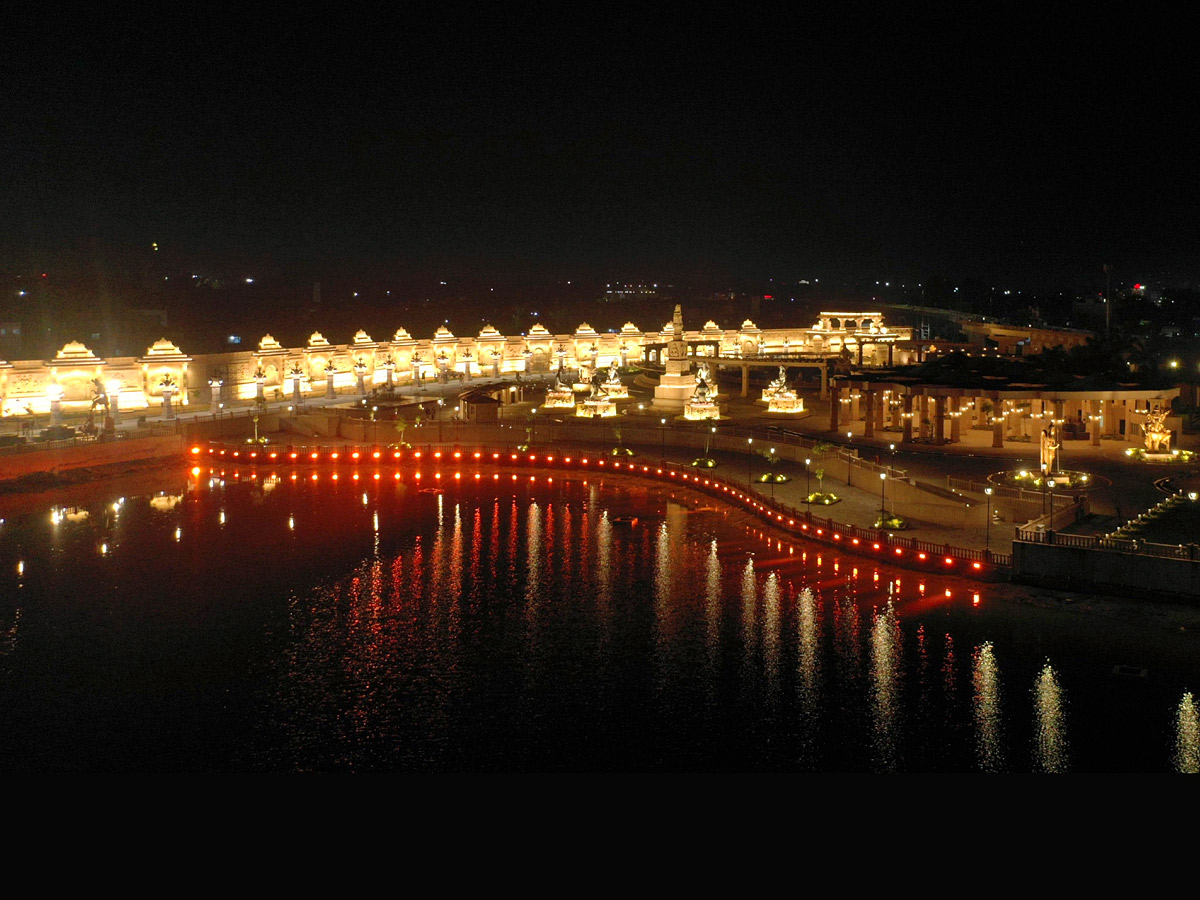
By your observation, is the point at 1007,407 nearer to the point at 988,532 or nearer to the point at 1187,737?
the point at 988,532

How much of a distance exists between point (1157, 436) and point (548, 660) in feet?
75.9

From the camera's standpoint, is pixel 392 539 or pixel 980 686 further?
pixel 392 539

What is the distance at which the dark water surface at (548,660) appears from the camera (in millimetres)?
16047

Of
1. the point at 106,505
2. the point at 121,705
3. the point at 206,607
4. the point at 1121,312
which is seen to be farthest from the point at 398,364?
the point at 1121,312

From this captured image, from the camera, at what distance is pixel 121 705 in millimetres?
17781

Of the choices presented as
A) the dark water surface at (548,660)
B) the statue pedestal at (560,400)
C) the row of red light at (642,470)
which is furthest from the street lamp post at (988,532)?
the statue pedestal at (560,400)

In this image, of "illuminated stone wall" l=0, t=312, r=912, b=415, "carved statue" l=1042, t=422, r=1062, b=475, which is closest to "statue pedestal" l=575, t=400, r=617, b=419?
"illuminated stone wall" l=0, t=312, r=912, b=415

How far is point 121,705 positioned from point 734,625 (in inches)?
410

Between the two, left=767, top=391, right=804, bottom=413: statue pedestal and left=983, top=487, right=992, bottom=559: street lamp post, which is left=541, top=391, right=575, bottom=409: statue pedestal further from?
left=983, top=487, right=992, bottom=559: street lamp post

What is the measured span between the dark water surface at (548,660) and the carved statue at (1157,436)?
1365 centimetres

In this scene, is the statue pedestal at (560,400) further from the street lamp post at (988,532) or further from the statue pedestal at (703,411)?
the street lamp post at (988,532)

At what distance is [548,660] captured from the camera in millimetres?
19656

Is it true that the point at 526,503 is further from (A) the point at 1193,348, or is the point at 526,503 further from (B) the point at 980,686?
(A) the point at 1193,348

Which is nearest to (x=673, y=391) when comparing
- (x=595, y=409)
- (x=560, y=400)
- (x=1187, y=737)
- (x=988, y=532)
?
(x=595, y=409)
